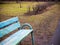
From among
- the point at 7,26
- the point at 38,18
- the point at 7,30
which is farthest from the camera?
the point at 38,18

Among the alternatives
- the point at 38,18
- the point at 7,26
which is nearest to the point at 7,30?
the point at 7,26

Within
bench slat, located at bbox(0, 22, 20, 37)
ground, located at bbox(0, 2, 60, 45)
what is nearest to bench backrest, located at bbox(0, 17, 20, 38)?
bench slat, located at bbox(0, 22, 20, 37)

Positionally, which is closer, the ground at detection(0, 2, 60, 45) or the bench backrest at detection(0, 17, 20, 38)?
the bench backrest at detection(0, 17, 20, 38)

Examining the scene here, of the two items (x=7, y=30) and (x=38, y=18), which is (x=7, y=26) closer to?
(x=7, y=30)

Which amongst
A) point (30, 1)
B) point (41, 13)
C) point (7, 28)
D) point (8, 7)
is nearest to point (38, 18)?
point (41, 13)

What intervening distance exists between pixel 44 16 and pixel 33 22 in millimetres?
310

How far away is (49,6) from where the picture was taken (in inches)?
178

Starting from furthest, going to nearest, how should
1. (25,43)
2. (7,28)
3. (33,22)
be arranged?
(33,22) < (25,43) < (7,28)

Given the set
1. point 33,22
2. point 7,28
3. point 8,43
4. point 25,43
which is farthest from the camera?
point 33,22

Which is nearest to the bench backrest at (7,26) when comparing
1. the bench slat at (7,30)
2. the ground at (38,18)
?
the bench slat at (7,30)

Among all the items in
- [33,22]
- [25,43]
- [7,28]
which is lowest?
[25,43]

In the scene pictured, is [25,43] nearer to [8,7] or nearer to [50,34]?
[50,34]

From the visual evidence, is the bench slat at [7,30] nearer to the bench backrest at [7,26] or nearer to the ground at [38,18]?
the bench backrest at [7,26]

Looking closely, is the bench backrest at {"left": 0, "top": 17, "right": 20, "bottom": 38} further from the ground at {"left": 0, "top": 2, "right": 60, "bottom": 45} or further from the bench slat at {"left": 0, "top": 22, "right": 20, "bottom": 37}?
the ground at {"left": 0, "top": 2, "right": 60, "bottom": 45}
